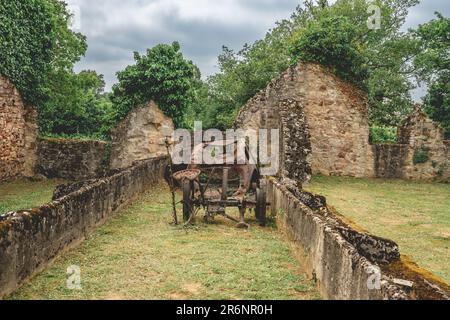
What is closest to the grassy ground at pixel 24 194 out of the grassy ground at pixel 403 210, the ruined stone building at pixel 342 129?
the ruined stone building at pixel 342 129

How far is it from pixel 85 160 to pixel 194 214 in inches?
385

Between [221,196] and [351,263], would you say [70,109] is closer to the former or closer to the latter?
[221,196]

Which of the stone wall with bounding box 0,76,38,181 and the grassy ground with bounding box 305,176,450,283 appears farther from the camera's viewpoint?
the stone wall with bounding box 0,76,38,181

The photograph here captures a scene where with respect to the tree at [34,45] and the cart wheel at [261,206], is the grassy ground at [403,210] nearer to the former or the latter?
the cart wheel at [261,206]

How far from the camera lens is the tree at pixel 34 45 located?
15.5 meters

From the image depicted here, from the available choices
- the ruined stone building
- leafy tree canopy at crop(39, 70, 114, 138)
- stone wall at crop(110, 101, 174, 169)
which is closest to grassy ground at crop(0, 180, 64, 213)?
stone wall at crop(110, 101, 174, 169)

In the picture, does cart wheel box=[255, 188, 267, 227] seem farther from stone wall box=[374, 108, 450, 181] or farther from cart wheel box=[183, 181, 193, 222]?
stone wall box=[374, 108, 450, 181]

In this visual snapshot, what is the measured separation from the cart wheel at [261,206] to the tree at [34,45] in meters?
10.2

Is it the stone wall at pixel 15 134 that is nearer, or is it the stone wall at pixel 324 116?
the stone wall at pixel 15 134

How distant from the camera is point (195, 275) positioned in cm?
620

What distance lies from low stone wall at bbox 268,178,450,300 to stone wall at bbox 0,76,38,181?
39.5ft

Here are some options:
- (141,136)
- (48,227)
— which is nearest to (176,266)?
(48,227)

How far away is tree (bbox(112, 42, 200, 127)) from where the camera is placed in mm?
18578
